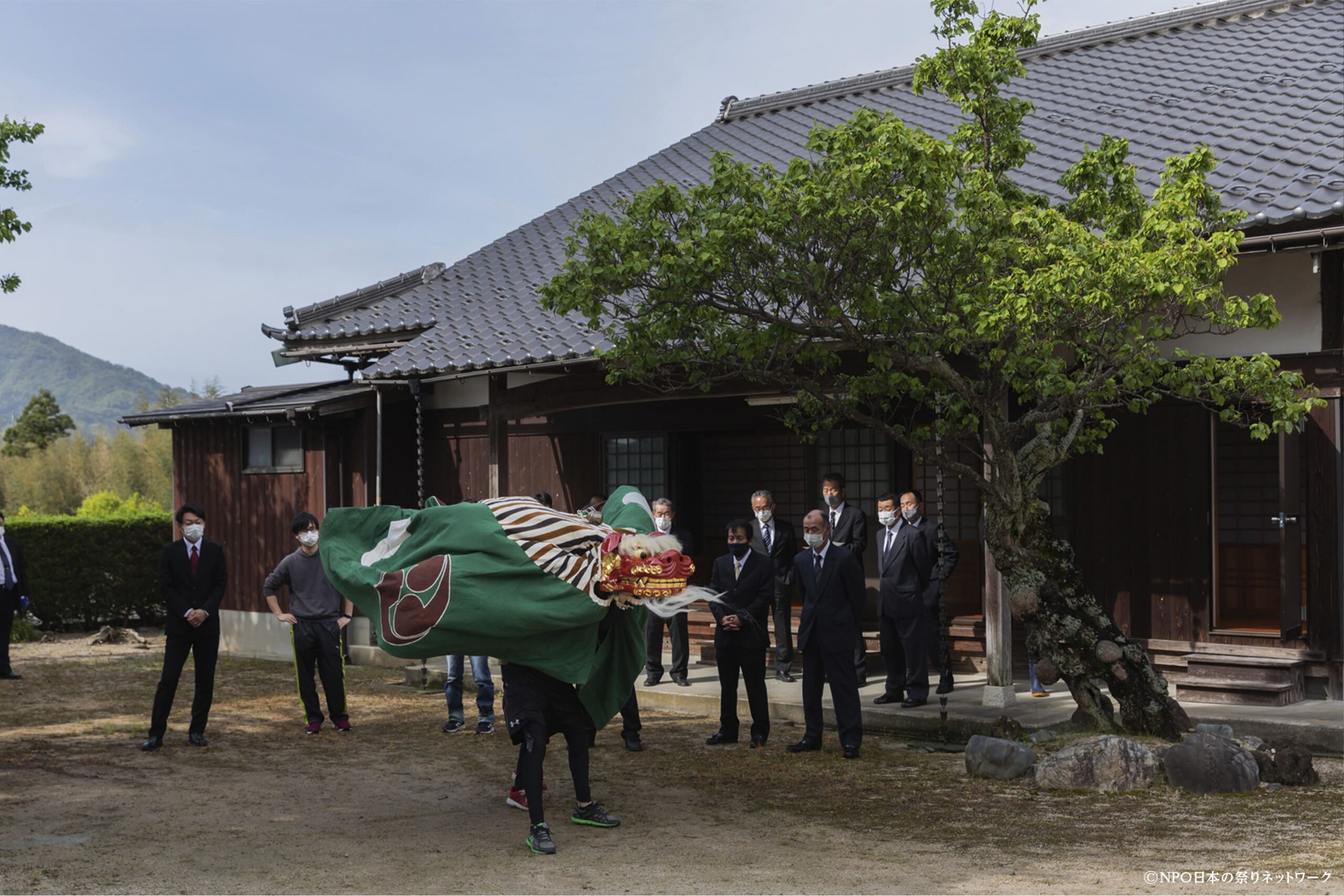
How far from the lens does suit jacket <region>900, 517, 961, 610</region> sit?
36.1 ft

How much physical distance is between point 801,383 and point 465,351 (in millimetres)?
5189

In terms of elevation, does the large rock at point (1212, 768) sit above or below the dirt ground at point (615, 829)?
above

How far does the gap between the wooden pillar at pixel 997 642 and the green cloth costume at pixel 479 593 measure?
420 cm

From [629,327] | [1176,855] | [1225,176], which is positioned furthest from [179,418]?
[1176,855]

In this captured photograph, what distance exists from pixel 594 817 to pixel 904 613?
439 cm

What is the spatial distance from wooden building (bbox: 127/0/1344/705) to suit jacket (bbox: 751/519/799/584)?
1234 mm

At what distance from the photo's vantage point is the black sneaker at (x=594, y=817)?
7215 mm

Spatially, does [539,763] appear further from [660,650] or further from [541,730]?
[660,650]

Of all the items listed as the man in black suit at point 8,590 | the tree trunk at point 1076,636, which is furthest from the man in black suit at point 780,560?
the man in black suit at point 8,590

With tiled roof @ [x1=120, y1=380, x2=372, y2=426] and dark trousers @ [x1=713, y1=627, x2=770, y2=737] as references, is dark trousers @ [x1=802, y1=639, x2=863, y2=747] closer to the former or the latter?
dark trousers @ [x1=713, y1=627, x2=770, y2=737]

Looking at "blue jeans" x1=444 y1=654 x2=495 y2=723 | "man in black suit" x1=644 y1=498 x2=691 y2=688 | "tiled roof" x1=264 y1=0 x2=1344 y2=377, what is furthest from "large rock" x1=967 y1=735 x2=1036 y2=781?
"tiled roof" x1=264 y1=0 x2=1344 y2=377

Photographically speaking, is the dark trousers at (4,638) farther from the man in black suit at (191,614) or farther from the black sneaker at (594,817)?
the black sneaker at (594,817)

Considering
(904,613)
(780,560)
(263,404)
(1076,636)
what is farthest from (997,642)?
(263,404)

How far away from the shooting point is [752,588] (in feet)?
33.2
